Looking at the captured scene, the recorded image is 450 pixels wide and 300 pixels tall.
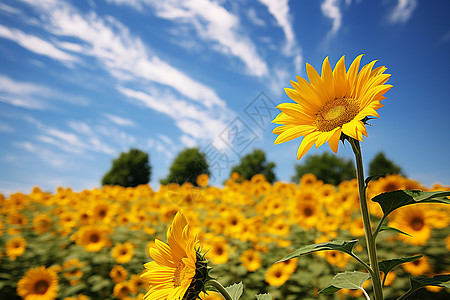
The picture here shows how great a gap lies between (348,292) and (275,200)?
1.88 m

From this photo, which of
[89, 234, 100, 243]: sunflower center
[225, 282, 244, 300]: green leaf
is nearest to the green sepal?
[225, 282, 244, 300]: green leaf

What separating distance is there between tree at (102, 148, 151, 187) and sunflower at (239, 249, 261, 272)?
1335 inches

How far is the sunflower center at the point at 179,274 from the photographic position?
3.02 ft

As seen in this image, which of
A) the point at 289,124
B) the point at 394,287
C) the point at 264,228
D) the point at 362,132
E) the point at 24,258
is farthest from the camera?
the point at 264,228

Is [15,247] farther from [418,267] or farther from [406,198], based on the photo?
[418,267]

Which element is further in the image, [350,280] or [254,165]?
[254,165]

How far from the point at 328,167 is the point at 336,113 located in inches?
1318

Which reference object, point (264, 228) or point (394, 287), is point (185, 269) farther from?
point (264, 228)

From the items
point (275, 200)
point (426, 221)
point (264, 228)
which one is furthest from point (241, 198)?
point (426, 221)

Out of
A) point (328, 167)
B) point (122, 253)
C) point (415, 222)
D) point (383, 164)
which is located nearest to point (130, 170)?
point (328, 167)

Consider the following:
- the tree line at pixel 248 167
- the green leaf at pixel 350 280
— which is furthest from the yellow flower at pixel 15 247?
the tree line at pixel 248 167

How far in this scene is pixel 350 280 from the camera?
1.03 metres

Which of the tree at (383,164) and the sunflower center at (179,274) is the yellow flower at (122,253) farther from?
the tree at (383,164)

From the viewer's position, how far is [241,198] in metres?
5.14
